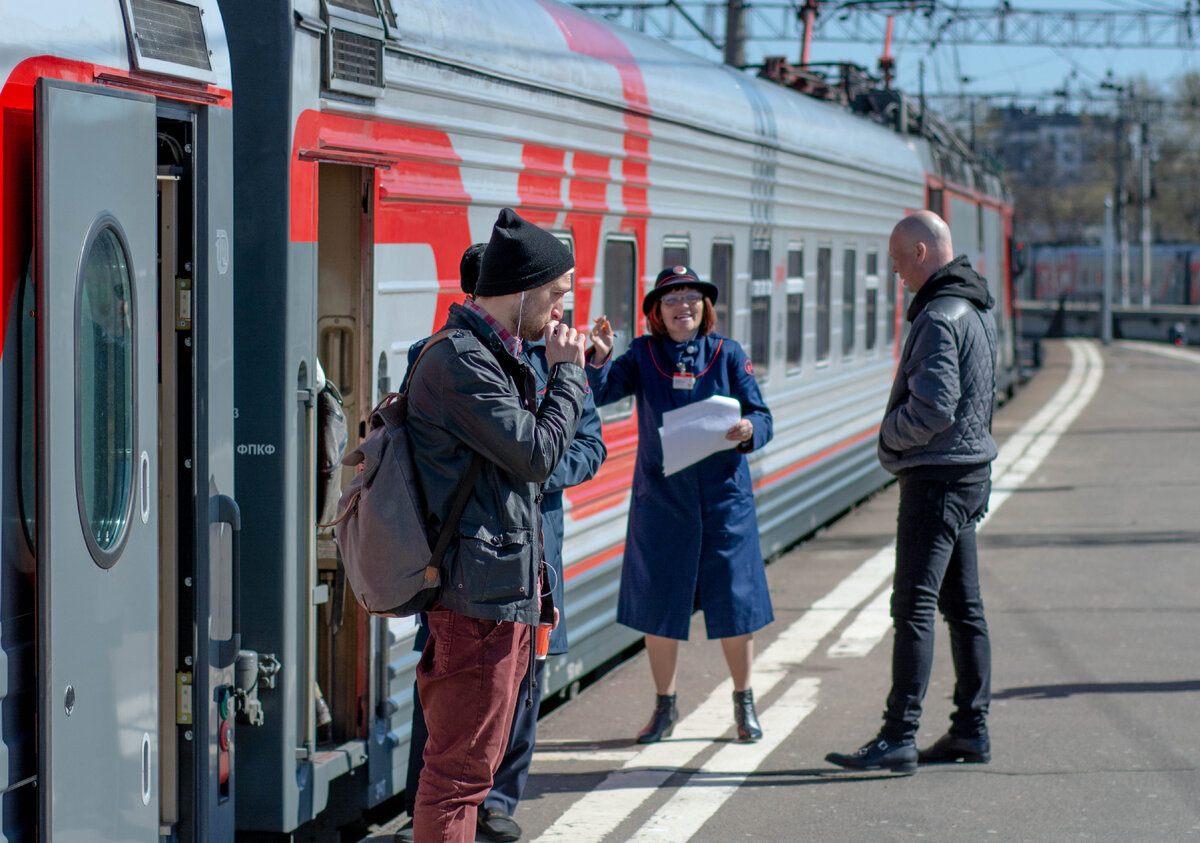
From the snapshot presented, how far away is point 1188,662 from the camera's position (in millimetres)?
7723

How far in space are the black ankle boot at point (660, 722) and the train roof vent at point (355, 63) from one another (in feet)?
8.75

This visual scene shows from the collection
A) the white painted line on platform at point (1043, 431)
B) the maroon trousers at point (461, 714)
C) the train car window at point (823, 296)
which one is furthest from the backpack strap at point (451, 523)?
the train car window at point (823, 296)

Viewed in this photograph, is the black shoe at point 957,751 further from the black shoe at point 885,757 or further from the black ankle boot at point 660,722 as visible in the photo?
the black ankle boot at point 660,722

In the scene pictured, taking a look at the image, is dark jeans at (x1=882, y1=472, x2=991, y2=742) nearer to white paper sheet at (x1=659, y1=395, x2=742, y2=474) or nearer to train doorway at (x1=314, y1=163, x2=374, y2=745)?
white paper sheet at (x1=659, y1=395, x2=742, y2=474)

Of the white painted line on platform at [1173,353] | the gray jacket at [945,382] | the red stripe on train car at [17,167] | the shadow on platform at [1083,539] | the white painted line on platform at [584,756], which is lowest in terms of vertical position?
the white painted line on platform at [584,756]

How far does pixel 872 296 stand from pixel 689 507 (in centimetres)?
761

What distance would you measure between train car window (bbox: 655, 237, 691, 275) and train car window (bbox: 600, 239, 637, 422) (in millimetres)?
357

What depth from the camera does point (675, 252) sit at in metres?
8.13

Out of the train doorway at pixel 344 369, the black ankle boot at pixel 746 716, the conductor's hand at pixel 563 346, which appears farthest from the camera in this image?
the black ankle boot at pixel 746 716

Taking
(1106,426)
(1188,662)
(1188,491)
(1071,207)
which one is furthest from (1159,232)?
(1188,662)

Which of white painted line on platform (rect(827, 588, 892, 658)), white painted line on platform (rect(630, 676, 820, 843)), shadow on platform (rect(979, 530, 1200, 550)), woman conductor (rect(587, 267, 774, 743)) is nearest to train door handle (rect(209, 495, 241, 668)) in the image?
white painted line on platform (rect(630, 676, 820, 843))

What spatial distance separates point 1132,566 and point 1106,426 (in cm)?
1090

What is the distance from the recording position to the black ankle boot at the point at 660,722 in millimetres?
6367

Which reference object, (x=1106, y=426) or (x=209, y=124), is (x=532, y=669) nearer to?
(x=209, y=124)
